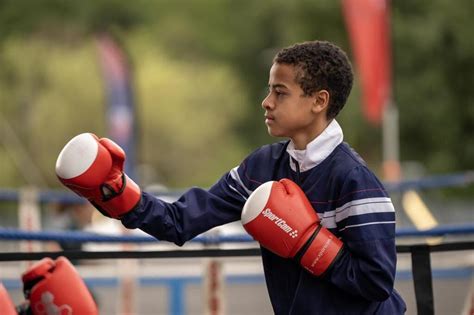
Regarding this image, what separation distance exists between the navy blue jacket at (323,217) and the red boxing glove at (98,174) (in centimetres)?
6

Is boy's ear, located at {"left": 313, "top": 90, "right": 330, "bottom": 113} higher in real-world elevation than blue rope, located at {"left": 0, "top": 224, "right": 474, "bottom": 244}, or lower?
higher

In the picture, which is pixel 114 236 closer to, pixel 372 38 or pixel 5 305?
pixel 5 305

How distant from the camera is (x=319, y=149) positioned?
10.4ft

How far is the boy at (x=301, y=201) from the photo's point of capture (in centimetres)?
301

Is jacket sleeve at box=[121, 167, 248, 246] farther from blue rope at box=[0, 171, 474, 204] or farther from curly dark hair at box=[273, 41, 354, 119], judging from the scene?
blue rope at box=[0, 171, 474, 204]

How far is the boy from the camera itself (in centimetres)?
301

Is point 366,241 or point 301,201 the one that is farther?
point 301,201

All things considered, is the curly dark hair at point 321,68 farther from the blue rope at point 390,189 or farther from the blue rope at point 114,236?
the blue rope at point 390,189

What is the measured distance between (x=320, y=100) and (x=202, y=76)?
39.2m

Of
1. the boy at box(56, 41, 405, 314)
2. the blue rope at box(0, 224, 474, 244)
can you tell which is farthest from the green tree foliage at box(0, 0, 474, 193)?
the boy at box(56, 41, 405, 314)

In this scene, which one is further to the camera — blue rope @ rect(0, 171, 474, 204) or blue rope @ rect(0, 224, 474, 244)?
blue rope @ rect(0, 171, 474, 204)

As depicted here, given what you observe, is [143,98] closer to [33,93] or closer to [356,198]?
[33,93]

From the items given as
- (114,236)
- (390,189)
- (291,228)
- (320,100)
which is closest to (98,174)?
(291,228)

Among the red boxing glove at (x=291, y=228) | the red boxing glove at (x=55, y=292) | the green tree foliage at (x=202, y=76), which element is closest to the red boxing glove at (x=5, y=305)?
the red boxing glove at (x=55, y=292)
